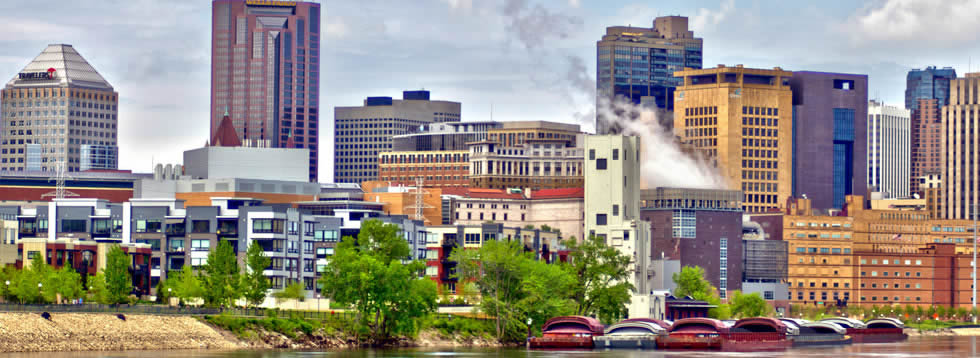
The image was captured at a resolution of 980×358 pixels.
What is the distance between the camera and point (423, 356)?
200 meters

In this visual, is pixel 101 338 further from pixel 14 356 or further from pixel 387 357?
pixel 387 357

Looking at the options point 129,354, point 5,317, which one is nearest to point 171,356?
point 129,354

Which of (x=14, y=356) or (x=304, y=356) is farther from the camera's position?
(x=304, y=356)

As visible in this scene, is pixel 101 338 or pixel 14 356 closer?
pixel 14 356

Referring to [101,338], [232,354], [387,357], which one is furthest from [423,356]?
[101,338]

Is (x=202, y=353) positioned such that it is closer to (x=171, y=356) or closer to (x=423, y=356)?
(x=171, y=356)

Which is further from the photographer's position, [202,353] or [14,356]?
[202,353]

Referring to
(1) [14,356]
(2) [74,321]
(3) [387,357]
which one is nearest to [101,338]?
(2) [74,321]

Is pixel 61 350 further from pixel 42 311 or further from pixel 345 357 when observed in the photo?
pixel 345 357

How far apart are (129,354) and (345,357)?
73.0 feet

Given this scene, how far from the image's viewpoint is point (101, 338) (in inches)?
7849

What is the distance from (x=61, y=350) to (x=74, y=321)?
5.96 m

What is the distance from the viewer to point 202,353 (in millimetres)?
198625

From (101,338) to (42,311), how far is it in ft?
22.2
